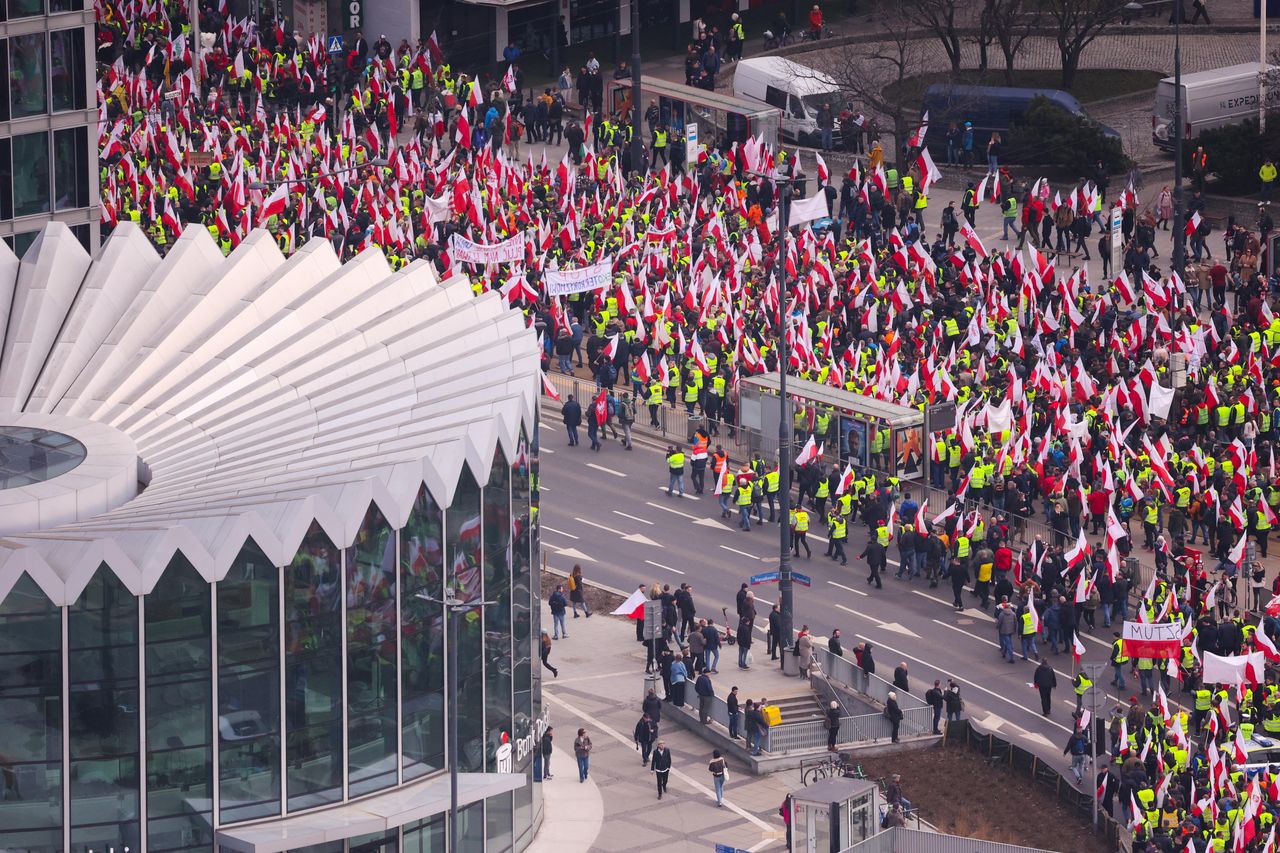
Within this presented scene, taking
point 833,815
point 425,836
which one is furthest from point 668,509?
point 425,836

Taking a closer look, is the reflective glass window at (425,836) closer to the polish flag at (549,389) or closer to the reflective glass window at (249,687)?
the reflective glass window at (249,687)

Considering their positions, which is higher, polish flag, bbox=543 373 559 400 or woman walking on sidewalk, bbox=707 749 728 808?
polish flag, bbox=543 373 559 400

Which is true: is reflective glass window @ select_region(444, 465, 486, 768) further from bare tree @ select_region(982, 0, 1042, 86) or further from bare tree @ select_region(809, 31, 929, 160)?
bare tree @ select_region(982, 0, 1042, 86)

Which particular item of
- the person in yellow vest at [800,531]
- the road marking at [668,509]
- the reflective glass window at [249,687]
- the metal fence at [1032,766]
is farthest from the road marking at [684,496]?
the reflective glass window at [249,687]

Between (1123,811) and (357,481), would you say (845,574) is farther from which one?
(357,481)

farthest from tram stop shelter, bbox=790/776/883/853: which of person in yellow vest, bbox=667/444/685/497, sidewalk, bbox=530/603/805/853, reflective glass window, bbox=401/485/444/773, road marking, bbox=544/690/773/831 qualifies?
person in yellow vest, bbox=667/444/685/497

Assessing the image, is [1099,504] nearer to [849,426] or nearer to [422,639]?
[849,426]
